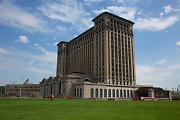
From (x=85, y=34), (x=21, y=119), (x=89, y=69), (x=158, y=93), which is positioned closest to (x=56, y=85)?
(x=89, y=69)

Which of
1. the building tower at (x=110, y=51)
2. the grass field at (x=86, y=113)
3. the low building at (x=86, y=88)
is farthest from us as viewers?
the building tower at (x=110, y=51)

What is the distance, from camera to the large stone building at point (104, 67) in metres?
106

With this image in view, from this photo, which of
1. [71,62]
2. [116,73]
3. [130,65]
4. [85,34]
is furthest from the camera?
[71,62]

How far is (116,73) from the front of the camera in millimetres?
116812

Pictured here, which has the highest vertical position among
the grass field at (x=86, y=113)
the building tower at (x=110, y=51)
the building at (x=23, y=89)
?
the building tower at (x=110, y=51)

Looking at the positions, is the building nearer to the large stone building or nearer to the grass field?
the large stone building

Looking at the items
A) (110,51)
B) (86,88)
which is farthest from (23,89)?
(110,51)

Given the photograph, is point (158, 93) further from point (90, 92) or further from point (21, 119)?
point (21, 119)

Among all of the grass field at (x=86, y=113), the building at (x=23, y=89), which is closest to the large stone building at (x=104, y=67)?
the building at (x=23, y=89)

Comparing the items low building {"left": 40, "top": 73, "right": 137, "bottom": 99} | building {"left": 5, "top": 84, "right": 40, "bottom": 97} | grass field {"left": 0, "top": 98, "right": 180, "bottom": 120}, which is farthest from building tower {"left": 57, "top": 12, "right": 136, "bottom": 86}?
grass field {"left": 0, "top": 98, "right": 180, "bottom": 120}

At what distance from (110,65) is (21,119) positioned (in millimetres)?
100873

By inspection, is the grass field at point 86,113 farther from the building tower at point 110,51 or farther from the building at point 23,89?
the building at point 23,89

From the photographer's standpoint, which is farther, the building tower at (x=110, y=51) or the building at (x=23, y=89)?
the building at (x=23, y=89)

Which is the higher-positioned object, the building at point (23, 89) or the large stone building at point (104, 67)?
the large stone building at point (104, 67)
